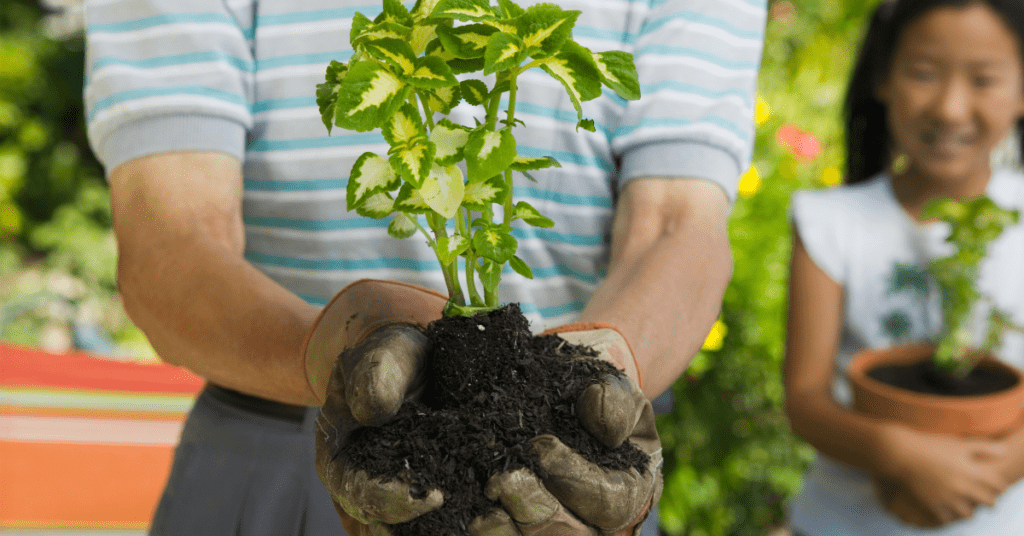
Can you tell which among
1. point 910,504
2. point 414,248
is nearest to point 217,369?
point 414,248

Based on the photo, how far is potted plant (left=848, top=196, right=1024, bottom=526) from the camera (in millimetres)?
2068

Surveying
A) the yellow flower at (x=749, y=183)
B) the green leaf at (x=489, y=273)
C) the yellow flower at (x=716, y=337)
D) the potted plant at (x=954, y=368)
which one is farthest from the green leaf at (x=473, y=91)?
the yellow flower at (x=749, y=183)

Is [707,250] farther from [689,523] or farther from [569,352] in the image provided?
[689,523]

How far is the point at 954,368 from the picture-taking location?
7.39ft

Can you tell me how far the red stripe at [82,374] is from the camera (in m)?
3.28

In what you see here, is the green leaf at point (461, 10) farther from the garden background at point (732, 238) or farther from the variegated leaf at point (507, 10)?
the garden background at point (732, 238)

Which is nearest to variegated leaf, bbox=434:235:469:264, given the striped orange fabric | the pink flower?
the striped orange fabric

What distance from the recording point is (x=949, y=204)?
217cm

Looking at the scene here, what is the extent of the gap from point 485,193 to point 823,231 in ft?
5.61

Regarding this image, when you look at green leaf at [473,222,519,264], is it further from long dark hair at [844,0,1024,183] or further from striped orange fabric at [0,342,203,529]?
striped orange fabric at [0,342,203,529]

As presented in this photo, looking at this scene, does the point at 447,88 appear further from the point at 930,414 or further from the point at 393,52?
the point at 930,414

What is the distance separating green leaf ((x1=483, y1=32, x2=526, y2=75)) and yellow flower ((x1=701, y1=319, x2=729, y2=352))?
2.17 m

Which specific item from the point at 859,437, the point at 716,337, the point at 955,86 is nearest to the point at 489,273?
the point at 859,437

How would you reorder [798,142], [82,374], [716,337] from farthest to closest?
[798,142] < [82,374] < [716,337]
